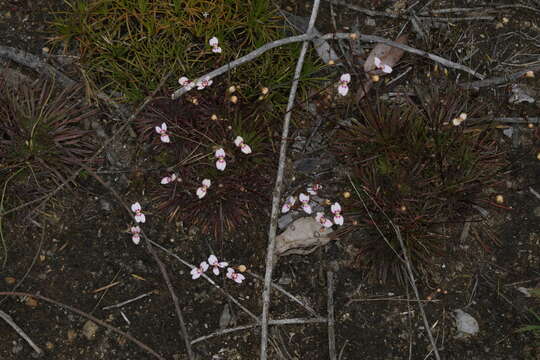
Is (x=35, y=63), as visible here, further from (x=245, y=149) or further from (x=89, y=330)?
(x=89, y=330)

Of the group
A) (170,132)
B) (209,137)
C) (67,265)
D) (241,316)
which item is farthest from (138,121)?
(241,316)

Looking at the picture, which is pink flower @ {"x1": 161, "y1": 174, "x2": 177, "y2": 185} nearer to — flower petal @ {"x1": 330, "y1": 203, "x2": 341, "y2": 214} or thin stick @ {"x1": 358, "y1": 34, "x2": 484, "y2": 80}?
flower petal @ {"x1": 330, "y1": 203, "x2": 341, "y2": 214}

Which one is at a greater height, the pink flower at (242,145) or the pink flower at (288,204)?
the pink flower at (242,145)

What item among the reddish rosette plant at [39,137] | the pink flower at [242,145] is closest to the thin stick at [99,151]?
the reddish rosette plant at [39,137]

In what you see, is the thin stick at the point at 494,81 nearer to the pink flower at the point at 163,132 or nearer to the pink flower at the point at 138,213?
the pink flower at the point at 163,132

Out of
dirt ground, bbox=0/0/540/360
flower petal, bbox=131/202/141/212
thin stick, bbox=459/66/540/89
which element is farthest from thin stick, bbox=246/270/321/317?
thin stick, bbox=459/66/540/89

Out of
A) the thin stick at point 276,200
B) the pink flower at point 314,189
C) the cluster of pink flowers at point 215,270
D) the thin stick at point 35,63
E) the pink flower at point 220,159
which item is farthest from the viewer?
the thin stick at point 35,63
